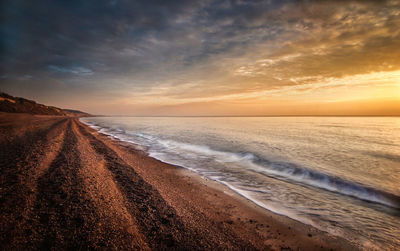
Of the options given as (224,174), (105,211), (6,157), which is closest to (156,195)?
(105,211)

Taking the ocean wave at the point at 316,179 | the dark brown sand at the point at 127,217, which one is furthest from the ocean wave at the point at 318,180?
the dark brown sand at the point at 127,217

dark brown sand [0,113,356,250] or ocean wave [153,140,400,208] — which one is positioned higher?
dark brown sand [0,113,356,250]

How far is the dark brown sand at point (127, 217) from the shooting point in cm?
334

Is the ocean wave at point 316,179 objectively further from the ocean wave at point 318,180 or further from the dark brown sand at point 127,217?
the dark brown sand at point 127,217

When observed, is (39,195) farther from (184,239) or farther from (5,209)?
(184,239)

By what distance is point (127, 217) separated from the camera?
417cm

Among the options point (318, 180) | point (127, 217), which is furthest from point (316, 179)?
point (127, 217)

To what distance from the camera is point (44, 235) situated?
3.21m

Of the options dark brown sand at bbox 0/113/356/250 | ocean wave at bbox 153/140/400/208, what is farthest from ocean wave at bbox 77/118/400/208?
dark brown sand at bbox 0/113/356/250

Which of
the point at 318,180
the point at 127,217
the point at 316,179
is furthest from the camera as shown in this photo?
the point at 316,179

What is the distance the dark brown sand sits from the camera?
3.34 meters

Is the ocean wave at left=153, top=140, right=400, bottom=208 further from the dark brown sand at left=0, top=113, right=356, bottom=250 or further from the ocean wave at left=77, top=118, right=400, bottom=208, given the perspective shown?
the dark brown sand at left=0, top=113, right=356, bottom=250

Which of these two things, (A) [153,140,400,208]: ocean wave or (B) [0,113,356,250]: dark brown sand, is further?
(A) [153,140,400,208]: ocean wave

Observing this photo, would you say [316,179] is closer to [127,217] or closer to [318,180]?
[318,180]
